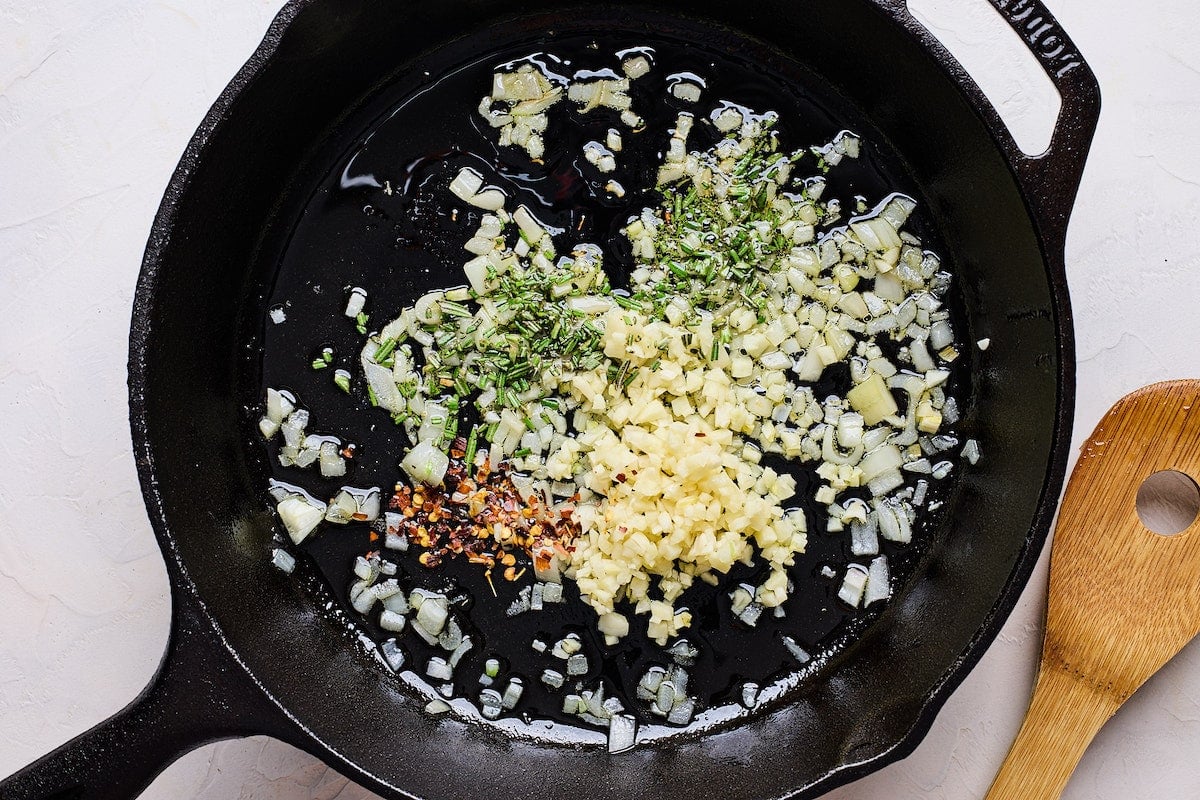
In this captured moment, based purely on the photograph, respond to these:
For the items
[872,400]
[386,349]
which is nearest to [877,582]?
[872,400]

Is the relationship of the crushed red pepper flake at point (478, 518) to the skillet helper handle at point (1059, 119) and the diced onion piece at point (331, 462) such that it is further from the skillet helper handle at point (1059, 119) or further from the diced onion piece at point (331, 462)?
the skillet helper handle at point (1059, 119)

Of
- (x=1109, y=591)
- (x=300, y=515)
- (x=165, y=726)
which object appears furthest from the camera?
(x=300, y=515)

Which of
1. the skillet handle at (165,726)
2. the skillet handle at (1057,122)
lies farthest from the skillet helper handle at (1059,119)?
the skillet handle at (165,726)

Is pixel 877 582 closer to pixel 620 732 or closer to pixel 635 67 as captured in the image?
pixel 620 732

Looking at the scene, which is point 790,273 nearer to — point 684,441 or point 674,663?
point 684,441

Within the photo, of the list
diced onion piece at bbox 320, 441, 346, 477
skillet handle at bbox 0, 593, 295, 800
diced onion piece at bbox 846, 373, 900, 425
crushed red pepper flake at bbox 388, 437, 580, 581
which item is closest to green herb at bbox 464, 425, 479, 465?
crushed red pepper flake at bbox 388, 437, 580, 581

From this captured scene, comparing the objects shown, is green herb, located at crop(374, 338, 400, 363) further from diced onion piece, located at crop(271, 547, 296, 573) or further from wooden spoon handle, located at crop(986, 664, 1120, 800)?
wooden spoon handle, located at crop(986, 664, 1120, 800)

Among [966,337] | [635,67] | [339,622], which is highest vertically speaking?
[635,67]
